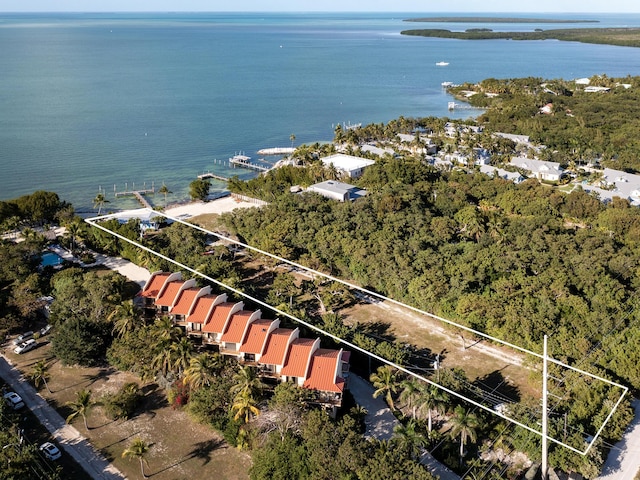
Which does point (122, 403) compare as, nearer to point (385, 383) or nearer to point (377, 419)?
point (377, 419)

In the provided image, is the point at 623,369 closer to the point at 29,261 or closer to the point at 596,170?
the point at 29,261

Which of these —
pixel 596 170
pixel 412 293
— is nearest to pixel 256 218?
pixel 412 293

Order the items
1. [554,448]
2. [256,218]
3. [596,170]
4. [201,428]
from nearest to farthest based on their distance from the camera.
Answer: [554,448] → [201,428] → [256,218] → [596,170]

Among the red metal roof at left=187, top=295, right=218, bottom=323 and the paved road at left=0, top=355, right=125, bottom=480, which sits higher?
the red metal roof at left=187, top=295, right=218, bottom=323

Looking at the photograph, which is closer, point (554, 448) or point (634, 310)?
point (554, 448)

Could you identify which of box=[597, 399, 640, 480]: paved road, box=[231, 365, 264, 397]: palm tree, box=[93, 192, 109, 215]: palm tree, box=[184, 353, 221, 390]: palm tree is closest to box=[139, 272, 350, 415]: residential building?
box=[231, 365, 264, 397]: palm tree

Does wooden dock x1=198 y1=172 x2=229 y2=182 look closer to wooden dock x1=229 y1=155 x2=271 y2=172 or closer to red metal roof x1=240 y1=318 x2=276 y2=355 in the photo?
wooden dock x1=229 y1=155 x2=271 y2=172

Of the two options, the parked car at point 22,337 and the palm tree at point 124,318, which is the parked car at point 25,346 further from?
the palm tree at point 124,318
